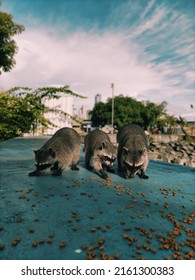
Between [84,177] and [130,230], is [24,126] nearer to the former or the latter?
[84,177]

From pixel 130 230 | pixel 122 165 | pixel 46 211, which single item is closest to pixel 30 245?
pixel 46 211

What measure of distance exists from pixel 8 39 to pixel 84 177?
19.0 meters

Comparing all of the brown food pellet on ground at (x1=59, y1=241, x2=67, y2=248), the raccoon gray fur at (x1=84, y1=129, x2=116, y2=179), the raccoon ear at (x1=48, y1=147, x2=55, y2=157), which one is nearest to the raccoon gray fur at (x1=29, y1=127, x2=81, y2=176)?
the raccoon ear at (x1=48, y1=147, x2=55, y2=157)

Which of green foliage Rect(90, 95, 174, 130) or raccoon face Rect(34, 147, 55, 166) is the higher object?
green foliage Rect(90, 95, 174, 130)

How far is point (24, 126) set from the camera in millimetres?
11016

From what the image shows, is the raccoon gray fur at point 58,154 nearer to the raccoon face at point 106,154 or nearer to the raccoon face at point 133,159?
the raccoon face at point 106,154

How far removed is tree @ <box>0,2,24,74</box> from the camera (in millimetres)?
18500

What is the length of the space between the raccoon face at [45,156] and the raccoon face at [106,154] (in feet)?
3.40

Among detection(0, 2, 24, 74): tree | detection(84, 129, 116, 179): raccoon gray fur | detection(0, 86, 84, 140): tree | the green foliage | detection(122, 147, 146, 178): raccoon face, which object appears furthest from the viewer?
the green foliage

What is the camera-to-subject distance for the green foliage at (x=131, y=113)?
50.0 metres

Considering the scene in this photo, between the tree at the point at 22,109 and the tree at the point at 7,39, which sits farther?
the tree at the point at 7,39

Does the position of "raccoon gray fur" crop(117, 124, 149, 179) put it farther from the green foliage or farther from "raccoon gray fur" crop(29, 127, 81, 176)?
the green foliage

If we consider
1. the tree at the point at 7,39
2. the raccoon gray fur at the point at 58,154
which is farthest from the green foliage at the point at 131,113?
the raccoon gray fur at the point at 58,154

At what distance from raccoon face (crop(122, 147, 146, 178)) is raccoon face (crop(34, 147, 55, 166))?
1.42m
